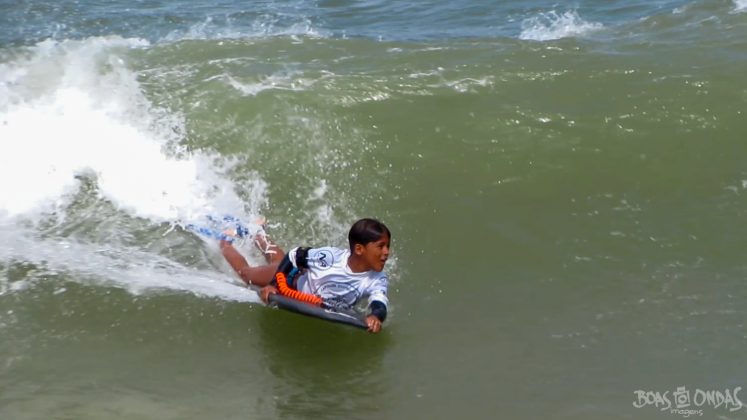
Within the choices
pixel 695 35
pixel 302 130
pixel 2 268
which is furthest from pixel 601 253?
pixel 695 35

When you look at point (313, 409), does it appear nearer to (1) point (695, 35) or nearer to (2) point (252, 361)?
(2) point (252, 361)

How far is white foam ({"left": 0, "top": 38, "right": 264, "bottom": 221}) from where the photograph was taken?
7.84 meters

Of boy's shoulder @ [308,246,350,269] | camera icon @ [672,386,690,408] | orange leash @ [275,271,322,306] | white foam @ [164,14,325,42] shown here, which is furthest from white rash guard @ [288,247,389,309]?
white foam @ [164,14,325,42]

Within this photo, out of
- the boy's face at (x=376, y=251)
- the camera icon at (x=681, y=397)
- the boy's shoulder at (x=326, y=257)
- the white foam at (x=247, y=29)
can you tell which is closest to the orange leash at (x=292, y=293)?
the boy's shoulder at (x=326, y=257)

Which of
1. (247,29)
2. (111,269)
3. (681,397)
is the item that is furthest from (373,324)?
(247,29)

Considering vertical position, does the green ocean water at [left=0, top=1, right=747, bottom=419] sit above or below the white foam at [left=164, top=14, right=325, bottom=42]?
below

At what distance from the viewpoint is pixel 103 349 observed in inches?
225

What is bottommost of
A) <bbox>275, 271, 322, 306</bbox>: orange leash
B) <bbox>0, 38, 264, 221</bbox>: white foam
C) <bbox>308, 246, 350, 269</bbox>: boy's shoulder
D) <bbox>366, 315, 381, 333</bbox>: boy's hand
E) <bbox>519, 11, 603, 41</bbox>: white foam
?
<bbox>366, 315, 381, 333</bbox>: boy's hand

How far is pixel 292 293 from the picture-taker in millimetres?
6000

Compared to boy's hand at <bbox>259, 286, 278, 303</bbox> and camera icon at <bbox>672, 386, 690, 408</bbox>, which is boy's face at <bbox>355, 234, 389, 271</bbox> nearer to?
boy's hand at <bbox>259, 286, 278, 303</bbox>

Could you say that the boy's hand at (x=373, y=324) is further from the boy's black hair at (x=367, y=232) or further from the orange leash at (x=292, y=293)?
the boy's black hair at (x=367, y=232)

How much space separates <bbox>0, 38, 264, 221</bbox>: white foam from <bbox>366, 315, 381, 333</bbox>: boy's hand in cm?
233

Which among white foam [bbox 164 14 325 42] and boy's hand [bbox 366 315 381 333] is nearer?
boy's hand [bbox 366 315 381 333]

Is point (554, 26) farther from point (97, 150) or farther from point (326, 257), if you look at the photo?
point (326, 257)
